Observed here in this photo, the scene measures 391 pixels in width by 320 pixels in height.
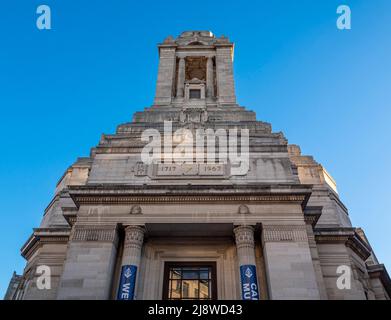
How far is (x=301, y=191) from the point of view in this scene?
20.8 meters

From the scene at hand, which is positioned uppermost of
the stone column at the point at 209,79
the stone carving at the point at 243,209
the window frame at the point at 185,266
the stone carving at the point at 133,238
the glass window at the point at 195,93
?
the stone column at the point at 209,79

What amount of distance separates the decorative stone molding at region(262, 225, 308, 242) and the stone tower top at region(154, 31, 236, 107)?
1516cm

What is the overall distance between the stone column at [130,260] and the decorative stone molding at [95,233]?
2.45 ft

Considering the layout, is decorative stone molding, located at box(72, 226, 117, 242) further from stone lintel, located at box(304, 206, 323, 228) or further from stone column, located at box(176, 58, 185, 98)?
stone column, located at box(176, 58, 185, 98)

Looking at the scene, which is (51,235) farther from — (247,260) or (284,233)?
(284,233)

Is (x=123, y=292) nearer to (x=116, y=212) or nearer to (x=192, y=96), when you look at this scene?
(x=116, y=212)

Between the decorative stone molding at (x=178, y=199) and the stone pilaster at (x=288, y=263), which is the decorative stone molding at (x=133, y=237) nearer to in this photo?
the decorative stone molding at (x=178, y=199)

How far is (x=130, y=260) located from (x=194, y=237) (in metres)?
4.05

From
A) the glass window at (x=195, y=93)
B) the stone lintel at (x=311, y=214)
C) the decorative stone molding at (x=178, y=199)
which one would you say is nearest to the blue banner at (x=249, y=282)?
the decorative stone molding at (x=178, y=199)

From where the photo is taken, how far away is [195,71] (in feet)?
134

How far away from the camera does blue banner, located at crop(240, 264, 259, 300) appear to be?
17.7 metres

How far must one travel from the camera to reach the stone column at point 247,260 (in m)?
17.8
